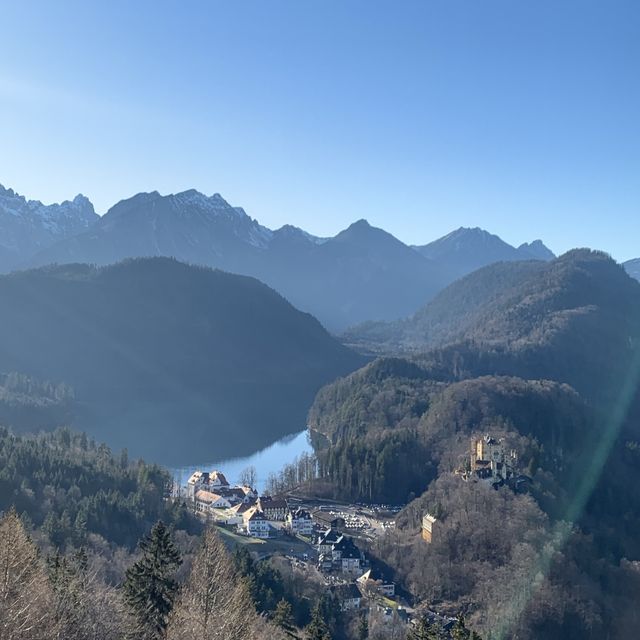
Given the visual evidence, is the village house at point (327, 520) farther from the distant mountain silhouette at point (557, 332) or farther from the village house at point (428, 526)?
the distant mountain silhouette at point (557, 332)

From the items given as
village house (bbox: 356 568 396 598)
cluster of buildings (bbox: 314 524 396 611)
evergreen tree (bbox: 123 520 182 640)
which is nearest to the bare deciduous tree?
evergreen tree (bbox: 123 520 182 640)


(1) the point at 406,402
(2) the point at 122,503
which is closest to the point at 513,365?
(1) the point at 406,402

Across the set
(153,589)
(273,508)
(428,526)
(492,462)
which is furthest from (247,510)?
(153,589)

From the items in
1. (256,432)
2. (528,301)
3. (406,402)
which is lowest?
(256,432)

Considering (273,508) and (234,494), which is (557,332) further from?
(273,508)

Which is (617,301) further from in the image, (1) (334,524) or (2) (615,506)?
(1) (334,524)
